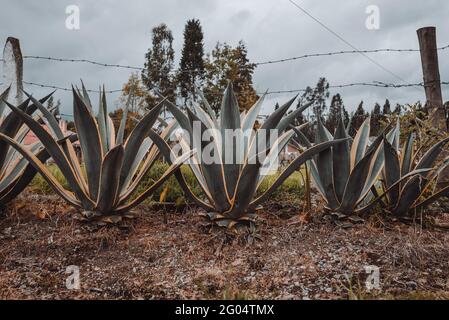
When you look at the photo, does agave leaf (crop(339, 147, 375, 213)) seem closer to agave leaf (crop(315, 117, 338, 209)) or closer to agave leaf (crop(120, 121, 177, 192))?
agave leaf (crop(315, 117, 338, 209))

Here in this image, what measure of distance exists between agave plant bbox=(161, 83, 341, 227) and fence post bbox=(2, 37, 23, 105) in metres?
1.51

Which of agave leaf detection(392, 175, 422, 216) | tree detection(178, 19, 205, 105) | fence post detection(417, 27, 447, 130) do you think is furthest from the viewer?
tree detection(178, 19, 205, 105)

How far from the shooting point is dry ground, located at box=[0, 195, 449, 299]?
1.44 meters

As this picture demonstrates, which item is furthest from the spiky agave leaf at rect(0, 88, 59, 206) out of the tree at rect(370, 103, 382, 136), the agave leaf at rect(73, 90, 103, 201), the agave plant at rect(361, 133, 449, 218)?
the tree at rect(370, 103, 382, 136)

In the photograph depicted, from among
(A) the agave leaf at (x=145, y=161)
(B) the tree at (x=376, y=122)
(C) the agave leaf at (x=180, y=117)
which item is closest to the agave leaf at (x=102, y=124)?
(A) the agave leaf at (x=145, y=161)

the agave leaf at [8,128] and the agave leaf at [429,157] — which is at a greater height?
the agave leaf at [8,128]

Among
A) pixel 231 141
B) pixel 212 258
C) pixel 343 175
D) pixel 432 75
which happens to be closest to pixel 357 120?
pixel 432 75

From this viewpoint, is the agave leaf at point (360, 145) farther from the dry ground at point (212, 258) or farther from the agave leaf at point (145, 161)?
the agave leaf at point (145, 161)

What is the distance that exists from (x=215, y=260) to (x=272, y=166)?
0.63 metres

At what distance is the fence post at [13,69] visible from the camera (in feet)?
8.80

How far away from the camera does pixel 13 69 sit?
2721 millimetres

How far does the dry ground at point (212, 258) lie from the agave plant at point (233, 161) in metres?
0.14
